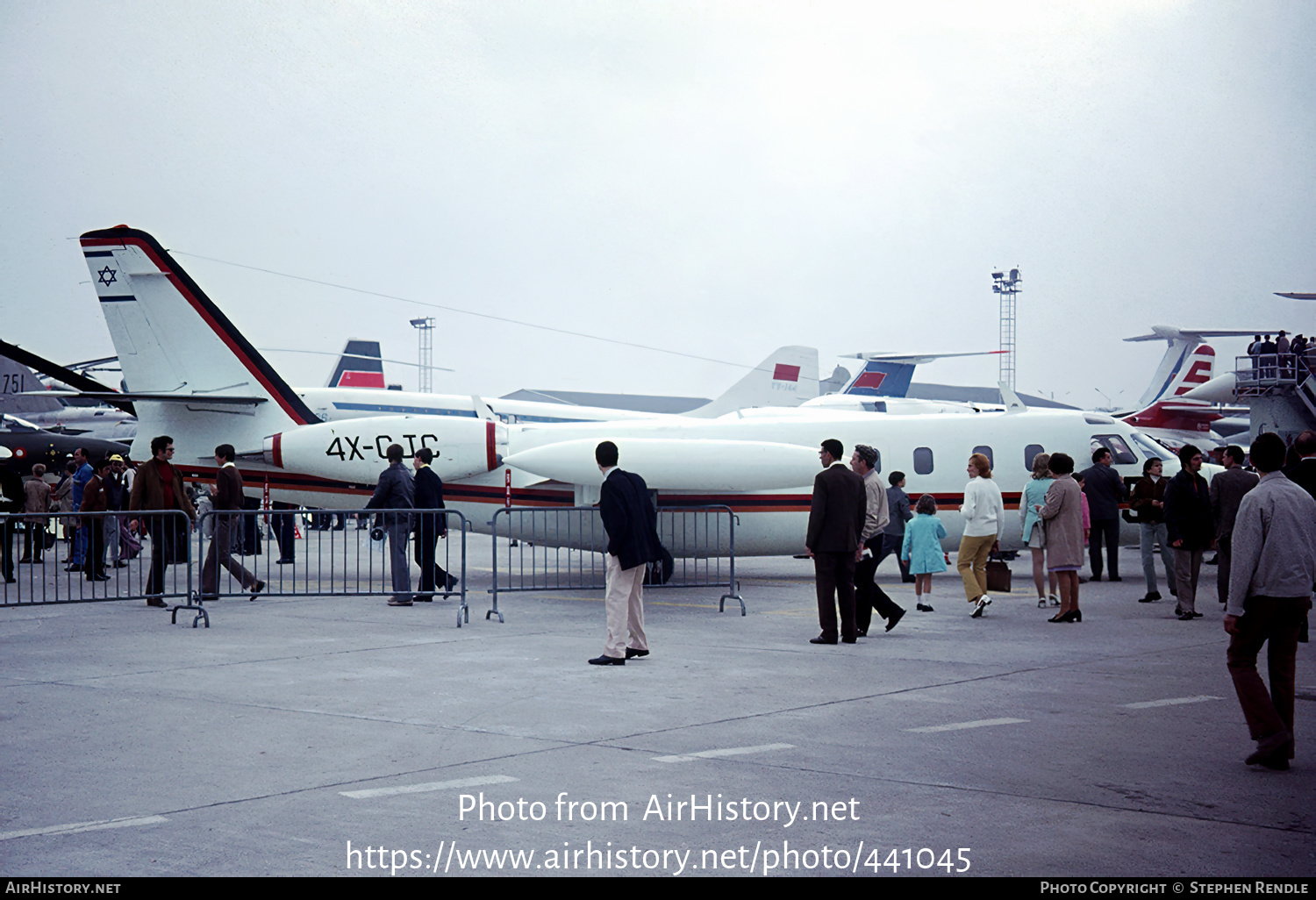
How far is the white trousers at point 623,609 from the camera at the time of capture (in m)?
9.91

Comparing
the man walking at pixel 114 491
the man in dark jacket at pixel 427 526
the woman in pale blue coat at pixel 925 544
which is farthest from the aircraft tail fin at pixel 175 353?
the woman in pale blue coat at pixel 925 544

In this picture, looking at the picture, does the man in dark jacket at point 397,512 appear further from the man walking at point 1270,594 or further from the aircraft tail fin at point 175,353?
the man walking at point 1270,594

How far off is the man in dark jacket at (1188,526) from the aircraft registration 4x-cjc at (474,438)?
14.3ft

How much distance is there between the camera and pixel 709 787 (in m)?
5.92

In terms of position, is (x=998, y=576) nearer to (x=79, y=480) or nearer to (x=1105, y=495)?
(x=1105, y=495)

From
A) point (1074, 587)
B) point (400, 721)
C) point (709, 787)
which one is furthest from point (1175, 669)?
point (400, 721)

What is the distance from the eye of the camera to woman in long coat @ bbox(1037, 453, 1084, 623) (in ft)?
42.1

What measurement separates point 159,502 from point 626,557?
7.21 metres

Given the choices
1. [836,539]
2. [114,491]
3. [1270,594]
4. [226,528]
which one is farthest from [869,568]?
[114,491]

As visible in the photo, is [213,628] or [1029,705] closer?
[1029,705]

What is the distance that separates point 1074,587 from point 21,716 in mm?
10088

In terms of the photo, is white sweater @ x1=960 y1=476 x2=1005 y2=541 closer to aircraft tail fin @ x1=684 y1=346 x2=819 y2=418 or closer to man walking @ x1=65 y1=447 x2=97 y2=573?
man walking @ x1=65 y1=447 x2=97 y2=573

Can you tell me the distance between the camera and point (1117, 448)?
60.1 ft
